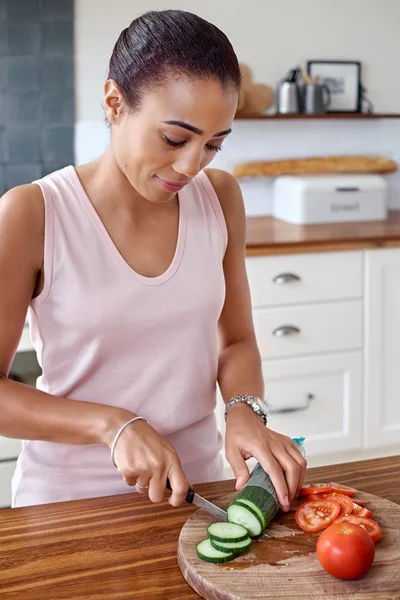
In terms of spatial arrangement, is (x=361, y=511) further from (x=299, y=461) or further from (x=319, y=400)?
(x=319, y=400)

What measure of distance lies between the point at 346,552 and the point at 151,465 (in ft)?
0.88

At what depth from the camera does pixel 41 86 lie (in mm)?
3133

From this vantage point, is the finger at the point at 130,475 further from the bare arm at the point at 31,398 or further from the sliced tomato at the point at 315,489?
the sliced tomato at the point at 315,489

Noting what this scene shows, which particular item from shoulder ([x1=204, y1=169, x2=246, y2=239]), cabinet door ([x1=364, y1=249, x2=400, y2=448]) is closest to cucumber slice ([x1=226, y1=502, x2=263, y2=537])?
shoulder ([x1=204, y1=169, x2=246, y2=239])

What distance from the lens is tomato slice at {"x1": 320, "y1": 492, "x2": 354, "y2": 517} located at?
113 centimetres

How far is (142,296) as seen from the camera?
1.35 metres

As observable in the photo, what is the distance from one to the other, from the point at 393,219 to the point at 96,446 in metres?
2.31

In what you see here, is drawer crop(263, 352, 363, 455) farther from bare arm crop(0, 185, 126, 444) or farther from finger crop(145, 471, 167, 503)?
finger crop(145, 471, 167, 503)

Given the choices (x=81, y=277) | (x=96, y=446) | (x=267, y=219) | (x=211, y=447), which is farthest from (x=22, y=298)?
(x=267, y=219)

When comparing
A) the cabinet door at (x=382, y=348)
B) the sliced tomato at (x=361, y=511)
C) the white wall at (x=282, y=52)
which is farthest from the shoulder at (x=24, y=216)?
the white wall at (x=282, y=52)

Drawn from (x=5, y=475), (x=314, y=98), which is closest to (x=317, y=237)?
(x=314, y=98)

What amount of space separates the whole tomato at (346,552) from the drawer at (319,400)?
191 centimetres

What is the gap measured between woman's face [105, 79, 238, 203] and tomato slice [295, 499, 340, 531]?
1.59ft

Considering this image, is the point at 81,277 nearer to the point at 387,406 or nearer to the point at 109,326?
the point at 109,326
